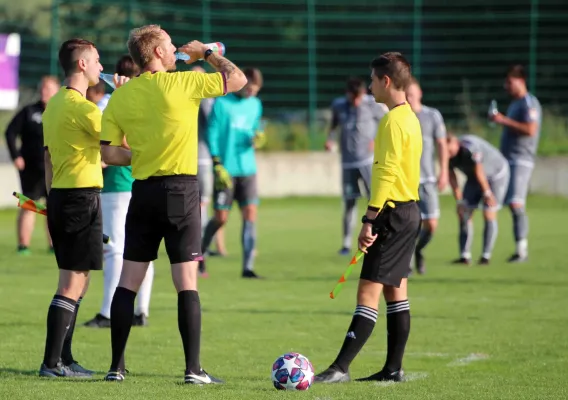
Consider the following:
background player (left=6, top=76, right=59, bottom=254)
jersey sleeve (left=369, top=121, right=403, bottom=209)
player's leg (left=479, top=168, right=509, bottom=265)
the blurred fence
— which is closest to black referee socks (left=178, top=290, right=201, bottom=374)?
jersey sleeve (left=369, top=121, right=403, bottom=209)

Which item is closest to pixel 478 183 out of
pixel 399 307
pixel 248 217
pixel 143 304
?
pixel 248 217

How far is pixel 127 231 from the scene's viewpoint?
23.1 feet

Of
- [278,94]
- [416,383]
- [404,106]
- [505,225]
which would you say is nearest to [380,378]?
[416,383]

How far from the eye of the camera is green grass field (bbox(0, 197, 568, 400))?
6973 mm

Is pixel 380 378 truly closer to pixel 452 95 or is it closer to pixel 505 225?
pixel 505 225

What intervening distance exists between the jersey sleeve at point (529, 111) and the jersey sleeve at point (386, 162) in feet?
27.1

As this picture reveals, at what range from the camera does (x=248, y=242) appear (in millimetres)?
13055

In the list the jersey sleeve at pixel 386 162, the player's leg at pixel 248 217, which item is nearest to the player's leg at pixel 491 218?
the player's leg at pixel 248 217

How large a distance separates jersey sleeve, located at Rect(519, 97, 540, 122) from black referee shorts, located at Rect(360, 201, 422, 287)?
8069 mm

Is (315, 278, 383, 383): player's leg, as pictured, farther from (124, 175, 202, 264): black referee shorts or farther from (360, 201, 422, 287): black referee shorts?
(124, 175, 202, 264): black referee shorts

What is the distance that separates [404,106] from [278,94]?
727 inches

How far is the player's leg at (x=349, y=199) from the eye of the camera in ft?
50.9

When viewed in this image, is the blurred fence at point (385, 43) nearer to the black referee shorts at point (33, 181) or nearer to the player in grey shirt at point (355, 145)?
the player in grey shirt at point (355, 145)

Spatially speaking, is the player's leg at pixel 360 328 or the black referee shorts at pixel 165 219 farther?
the player's leg at pixel 360 328
